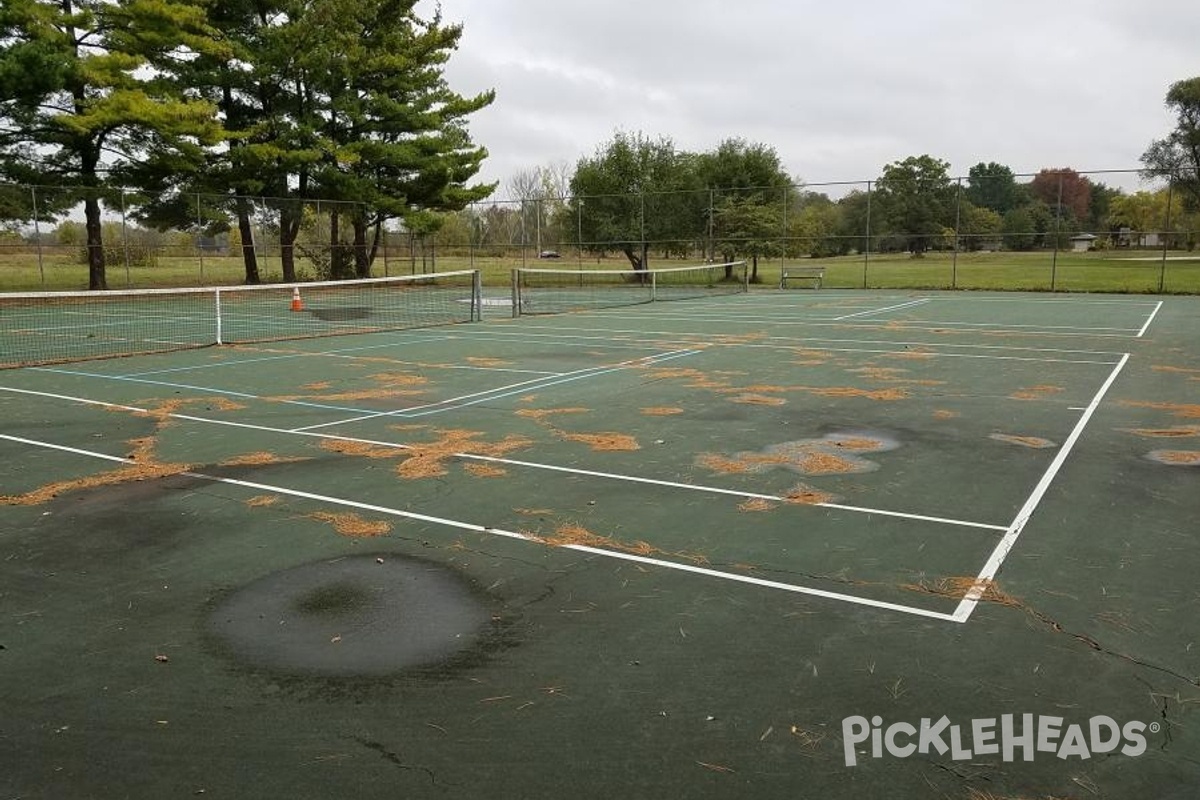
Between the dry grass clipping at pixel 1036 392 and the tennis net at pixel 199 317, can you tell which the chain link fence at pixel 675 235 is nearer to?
the tennis net at pixel 199 317

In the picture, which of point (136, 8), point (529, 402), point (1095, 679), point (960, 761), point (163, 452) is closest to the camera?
point (960, 761)

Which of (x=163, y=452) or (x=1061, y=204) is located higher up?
(x=1061, y=204)

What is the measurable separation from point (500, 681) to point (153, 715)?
130cm

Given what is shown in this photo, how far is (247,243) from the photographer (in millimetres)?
33156

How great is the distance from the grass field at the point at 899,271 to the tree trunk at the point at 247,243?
0.46 metres

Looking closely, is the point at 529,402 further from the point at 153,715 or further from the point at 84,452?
the point at 153,715

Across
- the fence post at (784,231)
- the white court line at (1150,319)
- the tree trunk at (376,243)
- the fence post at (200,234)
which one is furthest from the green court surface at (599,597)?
the tree trunk at (376,243)

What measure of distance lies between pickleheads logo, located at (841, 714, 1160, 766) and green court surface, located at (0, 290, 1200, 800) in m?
0.02

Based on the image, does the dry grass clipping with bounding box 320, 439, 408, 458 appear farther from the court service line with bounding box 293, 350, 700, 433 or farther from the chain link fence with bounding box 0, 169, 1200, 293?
the chain link fence with bounding box 0, 169, 1200, 293

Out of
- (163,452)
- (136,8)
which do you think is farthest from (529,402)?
(136,8)

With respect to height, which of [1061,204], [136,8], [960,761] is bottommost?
[960,761]

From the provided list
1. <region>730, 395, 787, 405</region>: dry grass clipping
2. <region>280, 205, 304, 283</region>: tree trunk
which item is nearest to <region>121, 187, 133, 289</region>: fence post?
<region>280, 205, 304, 283</region>: tree trunk

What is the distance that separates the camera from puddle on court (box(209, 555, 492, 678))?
3721mm

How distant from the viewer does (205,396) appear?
1039cm
